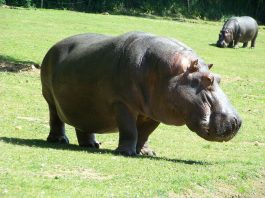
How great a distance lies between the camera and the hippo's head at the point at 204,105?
9266 mm

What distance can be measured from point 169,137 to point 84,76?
348 cm

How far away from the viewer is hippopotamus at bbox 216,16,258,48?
3424 centimetres

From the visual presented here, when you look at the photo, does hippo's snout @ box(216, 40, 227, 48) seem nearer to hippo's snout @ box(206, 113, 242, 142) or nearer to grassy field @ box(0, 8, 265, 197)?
grassy field @ box(0, 8, 265, 197)

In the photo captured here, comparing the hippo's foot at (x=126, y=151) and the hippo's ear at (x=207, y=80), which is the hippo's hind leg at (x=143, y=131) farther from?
the hippo's ear at (x=207, y=80)

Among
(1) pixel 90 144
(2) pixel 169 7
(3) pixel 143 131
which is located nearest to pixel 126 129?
(3) pixel 143 131

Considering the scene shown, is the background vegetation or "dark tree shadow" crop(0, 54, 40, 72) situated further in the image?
the background vegetation

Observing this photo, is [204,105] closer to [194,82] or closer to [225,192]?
[194,82]

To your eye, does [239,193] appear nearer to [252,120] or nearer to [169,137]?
[169,137]

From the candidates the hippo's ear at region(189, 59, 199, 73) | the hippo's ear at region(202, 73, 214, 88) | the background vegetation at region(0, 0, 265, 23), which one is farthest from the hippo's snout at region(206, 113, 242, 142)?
the background vegetation at region(0, 0, 265, 23)

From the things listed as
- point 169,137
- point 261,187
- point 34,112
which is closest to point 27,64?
point 34,112

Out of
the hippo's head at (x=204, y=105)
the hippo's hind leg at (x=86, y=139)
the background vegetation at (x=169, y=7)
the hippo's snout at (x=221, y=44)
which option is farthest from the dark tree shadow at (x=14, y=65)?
the background vegetation at (x=169, y=7)

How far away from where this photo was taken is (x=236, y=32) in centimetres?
3612

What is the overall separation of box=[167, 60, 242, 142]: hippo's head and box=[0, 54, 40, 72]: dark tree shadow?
1092cm

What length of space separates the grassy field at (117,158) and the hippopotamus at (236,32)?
9406 mm
